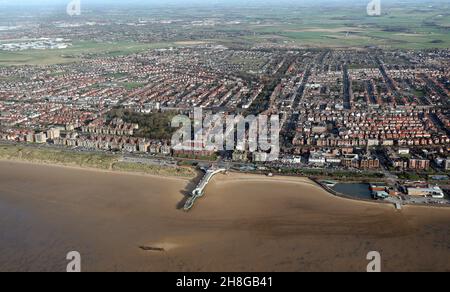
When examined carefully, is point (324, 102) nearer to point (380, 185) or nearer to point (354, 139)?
point (354, 139)

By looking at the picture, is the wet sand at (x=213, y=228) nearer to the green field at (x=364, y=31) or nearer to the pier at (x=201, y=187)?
the pier at (x=201, y=187)

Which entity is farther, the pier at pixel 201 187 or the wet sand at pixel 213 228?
the pier at pixel 201 187

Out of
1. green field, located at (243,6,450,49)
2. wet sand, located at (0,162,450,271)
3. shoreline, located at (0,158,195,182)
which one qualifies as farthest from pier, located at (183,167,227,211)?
green field, located at (243,6,450,49)

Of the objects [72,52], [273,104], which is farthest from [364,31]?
[273,104]

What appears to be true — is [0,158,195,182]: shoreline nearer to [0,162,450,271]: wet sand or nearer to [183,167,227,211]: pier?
[0,162,450,271]: wet sand

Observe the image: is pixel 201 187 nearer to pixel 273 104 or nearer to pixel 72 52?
pixel 273 104

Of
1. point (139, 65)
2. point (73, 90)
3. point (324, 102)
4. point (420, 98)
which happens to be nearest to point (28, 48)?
point (139, 65)

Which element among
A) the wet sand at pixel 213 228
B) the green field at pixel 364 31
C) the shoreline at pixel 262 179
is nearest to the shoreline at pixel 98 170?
the shoreline at pixel 262 179
